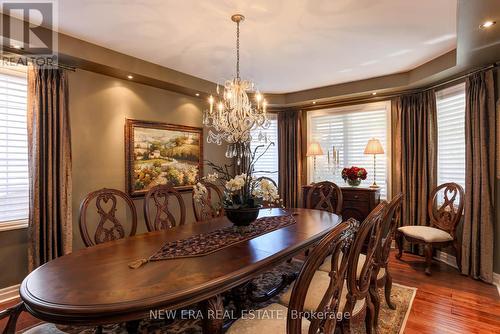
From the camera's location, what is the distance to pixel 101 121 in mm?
3273

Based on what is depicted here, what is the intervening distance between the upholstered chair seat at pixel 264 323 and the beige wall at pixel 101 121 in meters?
2.56

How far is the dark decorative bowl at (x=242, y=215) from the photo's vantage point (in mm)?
2164

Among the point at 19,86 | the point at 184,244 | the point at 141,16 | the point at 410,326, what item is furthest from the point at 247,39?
the point at 410,326

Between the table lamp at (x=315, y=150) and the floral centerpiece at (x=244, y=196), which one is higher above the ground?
the table lamp at (x=315, y=150)

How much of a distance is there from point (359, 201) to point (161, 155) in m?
3.04

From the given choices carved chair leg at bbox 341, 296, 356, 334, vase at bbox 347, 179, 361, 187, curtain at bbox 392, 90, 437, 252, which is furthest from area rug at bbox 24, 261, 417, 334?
vase at bbox 347, 179, 361, 187

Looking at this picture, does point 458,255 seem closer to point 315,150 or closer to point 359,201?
point 359,201

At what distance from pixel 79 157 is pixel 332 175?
394 cm

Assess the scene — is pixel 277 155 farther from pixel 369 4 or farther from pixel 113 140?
pixel 369 4

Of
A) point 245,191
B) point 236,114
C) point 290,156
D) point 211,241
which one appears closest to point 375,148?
point 290,156

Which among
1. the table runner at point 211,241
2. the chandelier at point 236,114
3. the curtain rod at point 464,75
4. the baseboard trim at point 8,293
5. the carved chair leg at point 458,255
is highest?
the curtain rod at point 464,75

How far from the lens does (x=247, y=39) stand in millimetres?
2852

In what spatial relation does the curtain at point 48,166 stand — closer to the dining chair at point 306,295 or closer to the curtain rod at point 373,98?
the dining chair at point 306,295

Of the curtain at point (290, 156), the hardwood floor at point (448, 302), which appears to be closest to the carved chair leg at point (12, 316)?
the hardwood floor at point (448, 302)
